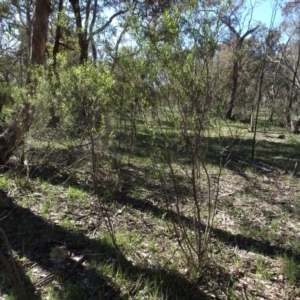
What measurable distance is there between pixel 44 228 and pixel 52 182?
1.81m

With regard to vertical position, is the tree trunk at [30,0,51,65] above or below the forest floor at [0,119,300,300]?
above

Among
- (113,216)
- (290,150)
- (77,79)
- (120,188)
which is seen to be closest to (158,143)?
(77,79)

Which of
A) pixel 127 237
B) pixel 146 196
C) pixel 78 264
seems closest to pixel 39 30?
pixel 146 196

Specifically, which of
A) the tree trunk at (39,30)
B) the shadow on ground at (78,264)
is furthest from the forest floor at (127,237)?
the tree trunk at (39,30)

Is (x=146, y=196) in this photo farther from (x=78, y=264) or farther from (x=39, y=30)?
(x=39, y=30)

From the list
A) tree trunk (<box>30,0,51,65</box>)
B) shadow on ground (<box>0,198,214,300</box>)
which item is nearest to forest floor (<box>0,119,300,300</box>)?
shadow on ground (<box>0,198,214,300</box>)

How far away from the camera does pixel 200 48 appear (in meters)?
2.98

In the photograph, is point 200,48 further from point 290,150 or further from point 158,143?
point 290,150

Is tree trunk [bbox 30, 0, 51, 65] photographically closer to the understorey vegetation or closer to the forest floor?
the understorey vegetation

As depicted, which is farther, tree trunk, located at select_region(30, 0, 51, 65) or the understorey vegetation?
tree trunk, located at select_region(30, 0, 51, 65)

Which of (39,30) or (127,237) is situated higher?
(39,30)

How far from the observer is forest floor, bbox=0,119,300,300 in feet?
10.8

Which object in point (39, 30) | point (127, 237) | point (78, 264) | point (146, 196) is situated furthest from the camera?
point (39, 30)

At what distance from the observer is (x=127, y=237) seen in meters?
4.18
